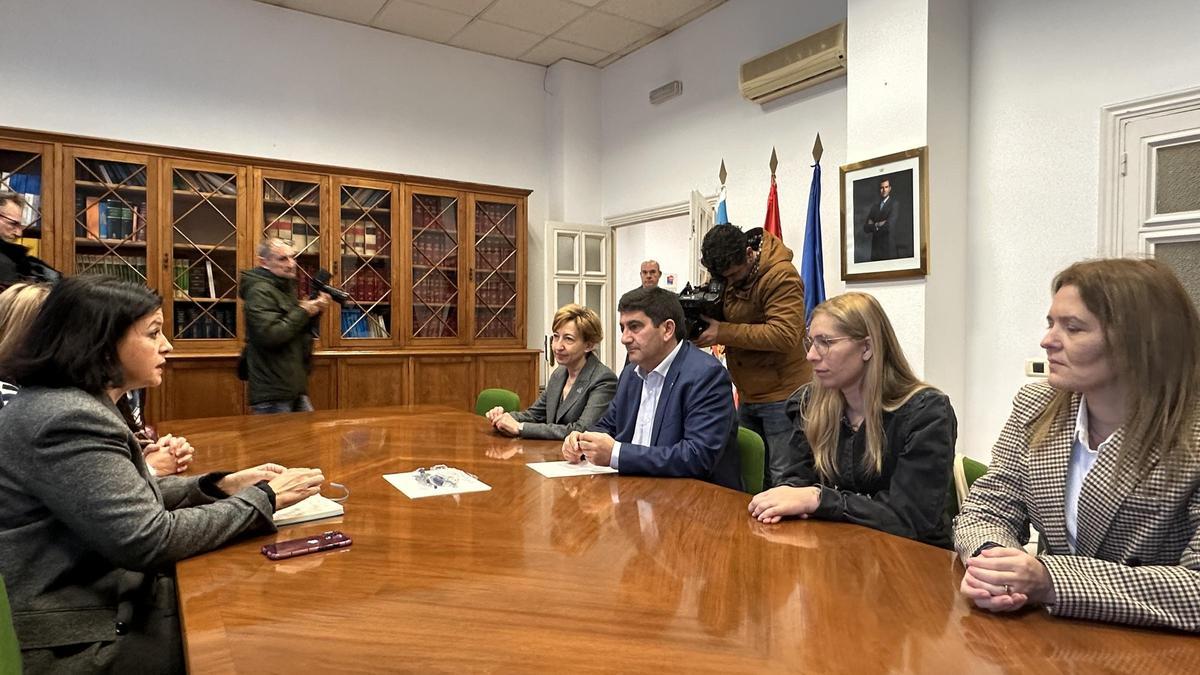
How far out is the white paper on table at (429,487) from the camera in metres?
1.84

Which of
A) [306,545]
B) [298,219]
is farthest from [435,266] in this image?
[306,545]

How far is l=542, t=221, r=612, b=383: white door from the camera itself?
5.77m

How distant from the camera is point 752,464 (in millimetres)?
2213

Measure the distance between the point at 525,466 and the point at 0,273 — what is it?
2.70 m

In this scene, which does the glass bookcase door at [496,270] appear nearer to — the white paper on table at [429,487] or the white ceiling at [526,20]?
the white ceiling at [526,20]

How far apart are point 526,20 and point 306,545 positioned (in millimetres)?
4571

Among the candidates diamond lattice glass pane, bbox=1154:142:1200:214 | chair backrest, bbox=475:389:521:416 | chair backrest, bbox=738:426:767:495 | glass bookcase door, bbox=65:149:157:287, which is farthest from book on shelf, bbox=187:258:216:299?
diamond lattice glass pane, bbox=1154:142:1200:214

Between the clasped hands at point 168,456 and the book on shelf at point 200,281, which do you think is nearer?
the clasped hands at point 168,456

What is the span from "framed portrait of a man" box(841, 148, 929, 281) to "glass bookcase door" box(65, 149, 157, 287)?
13.3 ft

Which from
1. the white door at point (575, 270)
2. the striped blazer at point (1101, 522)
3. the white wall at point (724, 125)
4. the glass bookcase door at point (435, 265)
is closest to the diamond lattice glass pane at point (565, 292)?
the white door at point (575, 270)

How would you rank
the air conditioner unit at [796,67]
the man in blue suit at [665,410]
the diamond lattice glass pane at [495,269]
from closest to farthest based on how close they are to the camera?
the man in blue suit at [665,410], the air conditioner unit at [796,67], the diamond lattice glass pane at [495,269]

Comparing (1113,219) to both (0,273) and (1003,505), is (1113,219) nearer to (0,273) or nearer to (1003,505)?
(1003,505)

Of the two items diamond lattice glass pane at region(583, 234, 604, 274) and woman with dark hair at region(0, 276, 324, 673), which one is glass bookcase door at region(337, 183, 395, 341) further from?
woman with dark hair at region(0, 276, 324, 673)

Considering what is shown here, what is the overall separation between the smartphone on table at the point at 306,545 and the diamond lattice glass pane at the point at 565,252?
175 inches
